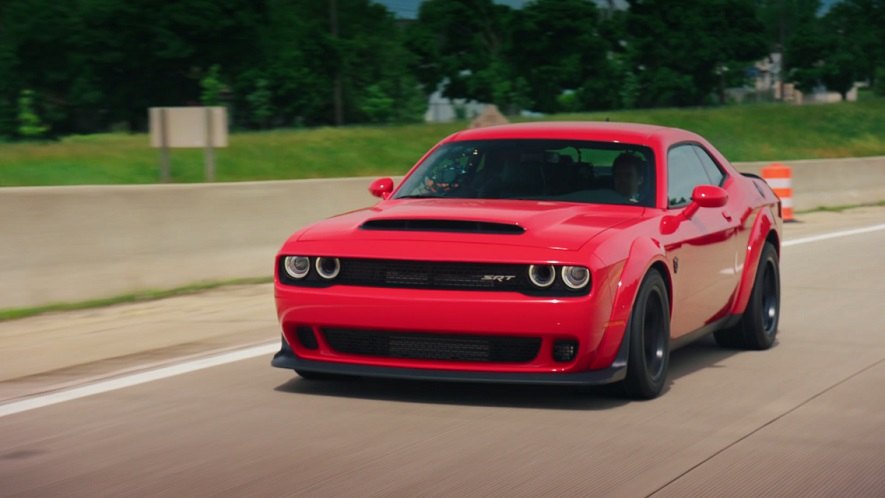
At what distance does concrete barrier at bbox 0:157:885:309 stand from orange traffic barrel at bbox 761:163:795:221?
9053 millimetres

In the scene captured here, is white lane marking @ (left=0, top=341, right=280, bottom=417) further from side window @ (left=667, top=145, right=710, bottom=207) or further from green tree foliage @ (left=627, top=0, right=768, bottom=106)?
green tree foliage @ (left=627, top=0, right=768, bottom=106)

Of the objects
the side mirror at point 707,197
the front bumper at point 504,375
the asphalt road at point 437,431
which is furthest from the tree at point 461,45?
the front bumper at point 504,375

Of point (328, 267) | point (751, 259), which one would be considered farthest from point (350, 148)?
point (328, 267)

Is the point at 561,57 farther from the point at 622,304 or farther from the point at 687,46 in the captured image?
the point at 622,304

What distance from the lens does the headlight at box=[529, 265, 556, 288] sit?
7.12 meters

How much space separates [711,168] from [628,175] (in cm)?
129

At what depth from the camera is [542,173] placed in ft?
27.7

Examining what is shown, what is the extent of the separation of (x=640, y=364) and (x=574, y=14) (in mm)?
85540

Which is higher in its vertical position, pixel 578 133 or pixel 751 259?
pixel 578 133

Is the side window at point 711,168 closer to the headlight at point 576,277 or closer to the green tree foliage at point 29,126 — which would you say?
the headlight at point 576,277

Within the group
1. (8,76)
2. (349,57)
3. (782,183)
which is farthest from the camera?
(349,57)

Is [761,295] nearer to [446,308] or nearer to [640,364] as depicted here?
[640,364]

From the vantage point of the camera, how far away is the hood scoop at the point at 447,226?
736cm

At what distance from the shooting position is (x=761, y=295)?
965 centimetres
